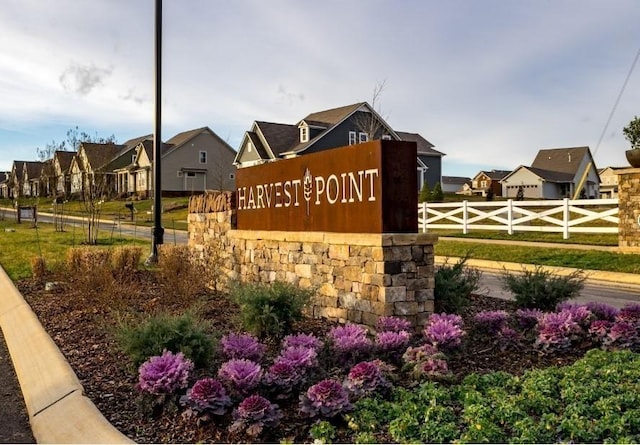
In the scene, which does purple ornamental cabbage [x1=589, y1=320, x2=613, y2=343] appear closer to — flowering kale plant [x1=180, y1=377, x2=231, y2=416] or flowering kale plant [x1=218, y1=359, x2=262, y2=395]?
flowering kale plant [x1=218, y1=359, x2=262, y2=395]

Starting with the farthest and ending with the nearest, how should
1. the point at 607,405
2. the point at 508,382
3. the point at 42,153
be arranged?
the point at 42,153
the point at 508,382
the point at 607,405

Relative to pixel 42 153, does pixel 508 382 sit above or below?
below

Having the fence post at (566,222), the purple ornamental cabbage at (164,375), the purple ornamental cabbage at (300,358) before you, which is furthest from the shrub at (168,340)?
the fence post at (566,222)

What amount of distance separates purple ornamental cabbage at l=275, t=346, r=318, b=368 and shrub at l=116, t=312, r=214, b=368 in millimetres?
761

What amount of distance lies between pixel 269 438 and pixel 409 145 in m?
3.75

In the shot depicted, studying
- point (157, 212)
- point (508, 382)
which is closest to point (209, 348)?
point (508, 382)

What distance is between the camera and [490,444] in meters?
3.27

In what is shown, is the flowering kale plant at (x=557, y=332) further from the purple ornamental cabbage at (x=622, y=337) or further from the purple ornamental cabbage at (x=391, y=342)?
the purple ornamental cabbage at (x=391, y=342)

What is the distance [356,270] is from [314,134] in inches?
1453

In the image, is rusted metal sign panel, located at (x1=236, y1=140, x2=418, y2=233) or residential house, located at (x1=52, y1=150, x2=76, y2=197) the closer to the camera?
rusted metal sign panel, located at (x1=236, y1=140, x2=418, y2=233)

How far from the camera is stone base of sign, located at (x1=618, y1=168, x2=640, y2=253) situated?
15.4 m

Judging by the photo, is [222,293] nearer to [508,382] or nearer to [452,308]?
[452,308]

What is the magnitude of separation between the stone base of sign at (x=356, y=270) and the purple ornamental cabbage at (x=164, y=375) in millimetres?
2532

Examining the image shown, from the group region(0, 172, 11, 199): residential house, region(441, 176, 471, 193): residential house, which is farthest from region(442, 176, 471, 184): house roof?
region(0, 172, 11, 199): residential house
